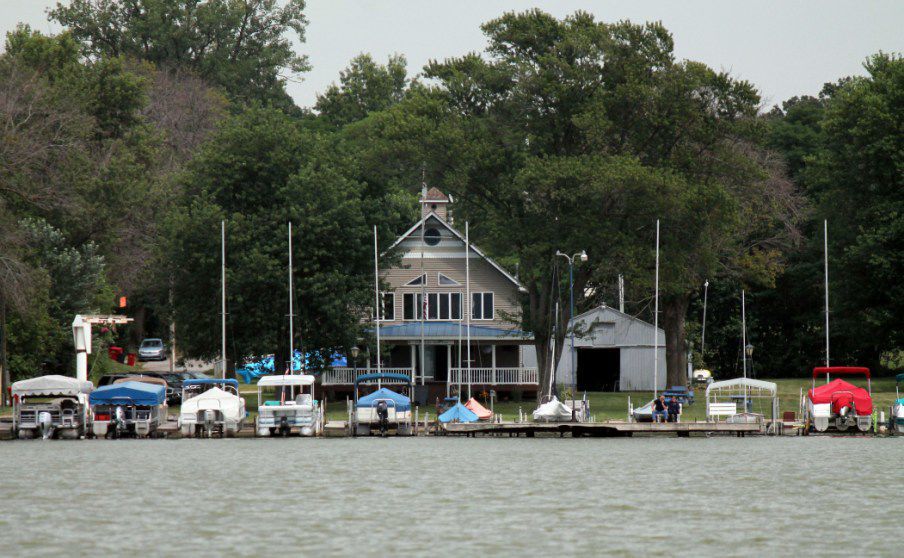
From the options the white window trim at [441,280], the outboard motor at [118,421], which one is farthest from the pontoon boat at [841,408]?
the outboard motor at [118,421]

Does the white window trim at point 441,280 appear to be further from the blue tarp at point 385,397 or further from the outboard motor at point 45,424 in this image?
the outboard motor at point 45,424

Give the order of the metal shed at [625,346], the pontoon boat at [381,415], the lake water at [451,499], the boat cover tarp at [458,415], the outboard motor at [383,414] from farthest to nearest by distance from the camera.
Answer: the metal shed at [625,346]
the boat cover tarp at [458,415]
the pontoon boat at [381,415]
the outboard motor at [383,414]
the lake water at [451,499]

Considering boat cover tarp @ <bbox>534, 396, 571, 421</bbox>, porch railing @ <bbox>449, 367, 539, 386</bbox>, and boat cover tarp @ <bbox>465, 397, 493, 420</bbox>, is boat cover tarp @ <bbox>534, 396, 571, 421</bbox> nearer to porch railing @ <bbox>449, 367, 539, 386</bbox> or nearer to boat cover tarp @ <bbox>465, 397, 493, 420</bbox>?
boat cover tarp @ <bbox>465, 397, 493, 420</bbox>

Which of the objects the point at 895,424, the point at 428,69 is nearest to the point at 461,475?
the point at 895,424

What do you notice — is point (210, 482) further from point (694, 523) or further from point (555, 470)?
point (694, 523)

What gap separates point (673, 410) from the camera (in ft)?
222

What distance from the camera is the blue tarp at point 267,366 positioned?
263ft

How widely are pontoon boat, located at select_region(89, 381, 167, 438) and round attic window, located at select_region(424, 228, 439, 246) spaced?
2388 cm

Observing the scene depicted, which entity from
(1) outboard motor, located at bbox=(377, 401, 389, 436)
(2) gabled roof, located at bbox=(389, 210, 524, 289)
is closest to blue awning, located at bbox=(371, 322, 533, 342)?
(2) gabled roof, located at bbox=(389, 210, 524, 289)

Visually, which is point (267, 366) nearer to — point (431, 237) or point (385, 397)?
point (431, 237)

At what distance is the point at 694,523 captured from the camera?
37.4 metres

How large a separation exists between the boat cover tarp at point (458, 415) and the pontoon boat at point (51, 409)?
50.6 feet

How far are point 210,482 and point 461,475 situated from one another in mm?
8186

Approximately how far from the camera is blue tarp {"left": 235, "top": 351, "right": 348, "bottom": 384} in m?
80.2
